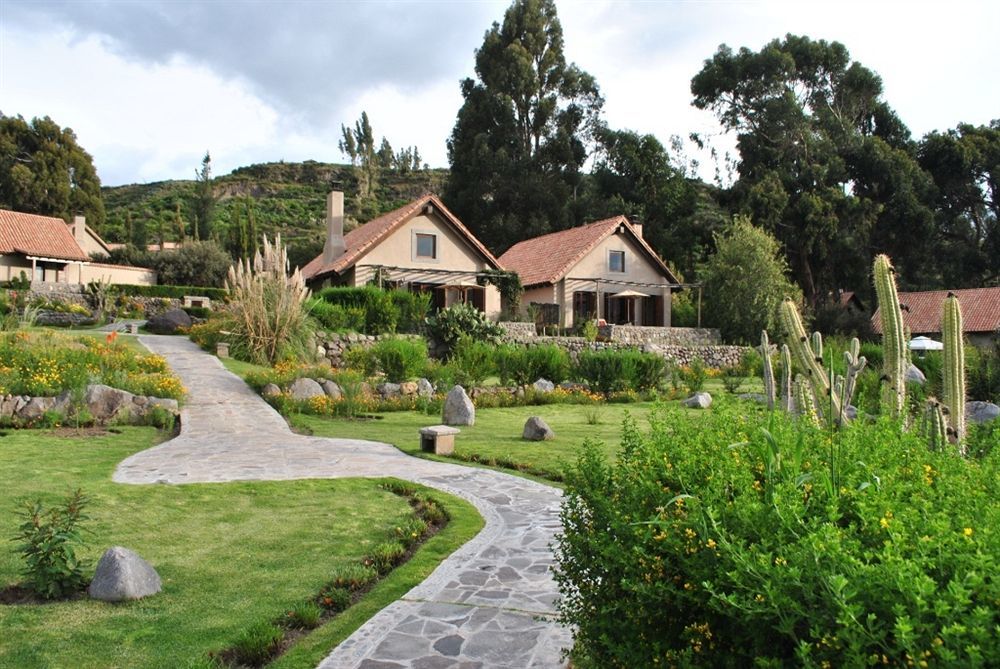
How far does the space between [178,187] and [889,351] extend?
282ft

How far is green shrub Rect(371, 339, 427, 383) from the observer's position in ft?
59.1

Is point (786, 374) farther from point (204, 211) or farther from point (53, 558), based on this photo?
point (204, 211)

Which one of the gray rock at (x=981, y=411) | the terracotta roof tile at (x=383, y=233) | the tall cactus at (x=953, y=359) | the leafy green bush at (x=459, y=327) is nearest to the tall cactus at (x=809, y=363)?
the tall cactus at (x=953, y=359)

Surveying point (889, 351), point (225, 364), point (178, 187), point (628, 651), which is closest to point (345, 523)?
point (628, 651)

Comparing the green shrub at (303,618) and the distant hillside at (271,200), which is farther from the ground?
the distant hillside at (271,200)

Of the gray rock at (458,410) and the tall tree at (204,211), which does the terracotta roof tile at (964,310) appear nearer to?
the gray rock at (458,410)

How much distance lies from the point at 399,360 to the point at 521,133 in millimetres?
38250

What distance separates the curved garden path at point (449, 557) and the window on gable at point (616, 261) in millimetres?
24272

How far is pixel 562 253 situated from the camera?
36.4m

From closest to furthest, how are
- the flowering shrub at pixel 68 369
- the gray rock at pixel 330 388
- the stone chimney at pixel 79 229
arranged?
the flowering shrub at pixel 68 369 < the gray rock at pixel 330 388 < the stone chimney at pixel 79 229

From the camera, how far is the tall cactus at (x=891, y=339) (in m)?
5.61

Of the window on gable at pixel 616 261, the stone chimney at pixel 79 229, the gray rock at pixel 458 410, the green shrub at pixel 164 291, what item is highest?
the stone chimney at pixel 79 229

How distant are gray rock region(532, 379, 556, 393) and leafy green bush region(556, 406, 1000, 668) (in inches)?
570

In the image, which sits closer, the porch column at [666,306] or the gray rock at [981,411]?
the gray rock at [981,411]
